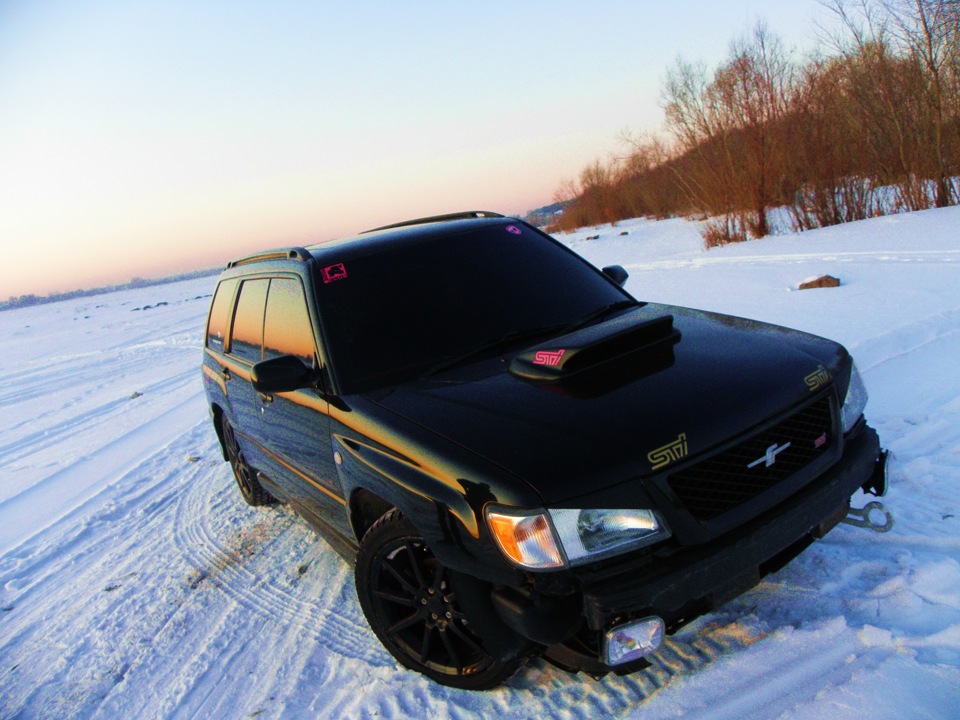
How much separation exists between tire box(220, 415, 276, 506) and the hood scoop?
281 cm

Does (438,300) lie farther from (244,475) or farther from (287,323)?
(244,475)

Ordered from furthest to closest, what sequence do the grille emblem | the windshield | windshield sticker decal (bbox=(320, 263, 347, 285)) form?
windshield sticker decal (bbox=(320, 263, 347, 285)), the windshield, the grille emblem

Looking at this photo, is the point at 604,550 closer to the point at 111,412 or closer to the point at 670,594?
the point at 670,594

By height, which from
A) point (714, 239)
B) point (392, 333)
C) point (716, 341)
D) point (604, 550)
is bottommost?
point (714, 239)

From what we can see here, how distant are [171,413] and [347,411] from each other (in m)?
7.44

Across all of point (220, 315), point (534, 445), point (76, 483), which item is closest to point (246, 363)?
point (220, 315)

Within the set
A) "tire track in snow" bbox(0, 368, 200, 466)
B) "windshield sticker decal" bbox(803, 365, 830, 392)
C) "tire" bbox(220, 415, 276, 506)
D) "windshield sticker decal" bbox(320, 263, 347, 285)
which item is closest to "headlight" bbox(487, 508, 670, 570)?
"windshield sticker decal" bbox(803, 365, 830, 392)

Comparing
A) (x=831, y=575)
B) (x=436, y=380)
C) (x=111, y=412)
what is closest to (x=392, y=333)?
(x=436, y=380)

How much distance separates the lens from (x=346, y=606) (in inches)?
129

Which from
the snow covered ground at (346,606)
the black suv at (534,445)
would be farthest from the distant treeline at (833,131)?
the black suv at (534,445)

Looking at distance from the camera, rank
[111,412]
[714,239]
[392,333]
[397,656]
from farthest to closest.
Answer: [714,239]
[111,412]
[392,333]
[397,656]

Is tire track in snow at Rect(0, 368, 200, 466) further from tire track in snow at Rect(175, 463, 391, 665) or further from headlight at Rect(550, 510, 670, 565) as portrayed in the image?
headlight at Rect(550, 510, 670, 565)

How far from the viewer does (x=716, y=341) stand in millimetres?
2725

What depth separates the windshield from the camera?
2.86 m
